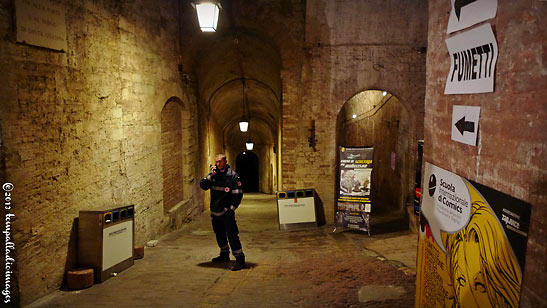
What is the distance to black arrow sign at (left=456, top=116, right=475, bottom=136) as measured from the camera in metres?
3.06

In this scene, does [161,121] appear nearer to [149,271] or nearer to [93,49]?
[93,49]

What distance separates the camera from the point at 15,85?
4.82m

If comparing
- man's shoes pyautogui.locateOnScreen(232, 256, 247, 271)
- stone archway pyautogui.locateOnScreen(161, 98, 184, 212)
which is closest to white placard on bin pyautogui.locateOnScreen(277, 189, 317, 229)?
stone archway pyautogui.locateOnScreen(161, 98, 184, 212)

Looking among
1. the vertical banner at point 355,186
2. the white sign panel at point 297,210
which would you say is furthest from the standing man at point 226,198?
the vertical banner at point 355,186

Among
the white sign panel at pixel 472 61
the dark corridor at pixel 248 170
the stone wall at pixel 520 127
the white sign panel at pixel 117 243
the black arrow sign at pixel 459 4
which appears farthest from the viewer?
the dark corridor at pixel 248 170

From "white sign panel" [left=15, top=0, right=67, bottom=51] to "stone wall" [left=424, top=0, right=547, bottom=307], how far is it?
498cm

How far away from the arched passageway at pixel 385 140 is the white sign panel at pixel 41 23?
6.74 metres

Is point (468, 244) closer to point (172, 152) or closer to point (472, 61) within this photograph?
point (472, 61)

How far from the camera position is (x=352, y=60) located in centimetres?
1002

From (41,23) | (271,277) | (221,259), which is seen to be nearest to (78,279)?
(221,259)

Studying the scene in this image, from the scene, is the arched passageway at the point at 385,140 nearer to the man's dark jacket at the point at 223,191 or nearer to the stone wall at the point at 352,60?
the stone wall at the point at 352,60

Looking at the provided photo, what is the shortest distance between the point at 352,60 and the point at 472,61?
7.20 meters

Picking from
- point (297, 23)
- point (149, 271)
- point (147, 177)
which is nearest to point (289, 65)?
point (297, 23)

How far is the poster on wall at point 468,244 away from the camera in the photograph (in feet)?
8.04
